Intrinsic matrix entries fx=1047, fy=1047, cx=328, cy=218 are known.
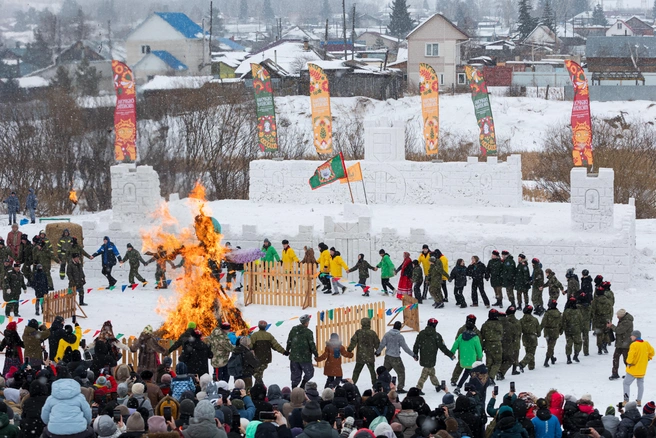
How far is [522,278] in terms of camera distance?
20844 mm

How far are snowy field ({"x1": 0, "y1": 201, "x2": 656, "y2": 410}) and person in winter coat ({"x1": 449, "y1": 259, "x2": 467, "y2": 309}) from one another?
0.22 meters

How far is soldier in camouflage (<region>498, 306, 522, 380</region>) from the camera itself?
53.7 feet

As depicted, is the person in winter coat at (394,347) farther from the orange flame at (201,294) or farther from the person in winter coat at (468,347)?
the orange flame at (201,294)

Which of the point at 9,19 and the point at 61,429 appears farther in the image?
the point at 9,19

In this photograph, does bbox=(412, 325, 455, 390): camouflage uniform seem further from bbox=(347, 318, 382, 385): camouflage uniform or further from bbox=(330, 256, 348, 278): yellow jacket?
bbox=(330, 256, 348, 278): yellow jacket

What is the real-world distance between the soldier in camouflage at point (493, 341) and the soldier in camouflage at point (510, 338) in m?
0.19

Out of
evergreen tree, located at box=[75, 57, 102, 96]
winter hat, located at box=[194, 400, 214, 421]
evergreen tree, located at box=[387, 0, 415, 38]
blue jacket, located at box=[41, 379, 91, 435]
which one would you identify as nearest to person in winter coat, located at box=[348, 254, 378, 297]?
blue jacket, located at box=[41, 379, 91, 435]

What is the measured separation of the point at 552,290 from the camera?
20.4m

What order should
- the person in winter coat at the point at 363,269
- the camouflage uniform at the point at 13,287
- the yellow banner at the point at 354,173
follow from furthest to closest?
1. the yellow banner at the point at 354,173
2. the person in winter coat at the point at 363,269
3. the camouflage uniform at the point at 13,287

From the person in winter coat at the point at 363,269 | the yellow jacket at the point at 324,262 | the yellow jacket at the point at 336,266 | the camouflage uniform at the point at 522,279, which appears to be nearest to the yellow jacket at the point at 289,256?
the yellow jacket at the point at 324,262

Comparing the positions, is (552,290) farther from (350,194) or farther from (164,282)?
(350,194)

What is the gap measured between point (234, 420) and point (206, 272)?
7.21m

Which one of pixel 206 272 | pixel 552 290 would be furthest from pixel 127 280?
pixel 552 290

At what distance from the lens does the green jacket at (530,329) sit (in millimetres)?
16656
